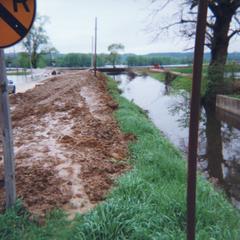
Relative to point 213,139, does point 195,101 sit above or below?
above

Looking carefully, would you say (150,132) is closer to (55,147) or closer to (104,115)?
(104,115)

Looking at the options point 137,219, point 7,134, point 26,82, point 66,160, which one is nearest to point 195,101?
point 137,219

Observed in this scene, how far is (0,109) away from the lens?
514cm

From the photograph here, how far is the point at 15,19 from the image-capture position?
446cm

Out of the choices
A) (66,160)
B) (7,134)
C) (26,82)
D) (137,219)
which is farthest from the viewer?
(26,82)

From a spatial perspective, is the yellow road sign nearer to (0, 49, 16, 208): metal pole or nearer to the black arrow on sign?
the black arrow on sign

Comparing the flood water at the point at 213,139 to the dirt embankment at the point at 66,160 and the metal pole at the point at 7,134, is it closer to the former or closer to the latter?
the dirt embankment at the point at 66,160

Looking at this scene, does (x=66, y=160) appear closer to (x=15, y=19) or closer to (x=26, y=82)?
(x=15, y=19)

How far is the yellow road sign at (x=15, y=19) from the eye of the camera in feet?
14.6

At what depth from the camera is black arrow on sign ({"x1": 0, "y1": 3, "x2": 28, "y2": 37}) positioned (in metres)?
4.46

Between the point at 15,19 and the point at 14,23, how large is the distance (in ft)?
0.14

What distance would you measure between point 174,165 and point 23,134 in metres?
4.51

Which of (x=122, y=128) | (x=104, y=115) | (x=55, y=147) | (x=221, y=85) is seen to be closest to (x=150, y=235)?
(x=55, y=147)

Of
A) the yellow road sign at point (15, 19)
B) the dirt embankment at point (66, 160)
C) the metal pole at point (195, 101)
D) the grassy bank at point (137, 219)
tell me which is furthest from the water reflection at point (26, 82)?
the metal pole at point (195, 101)
